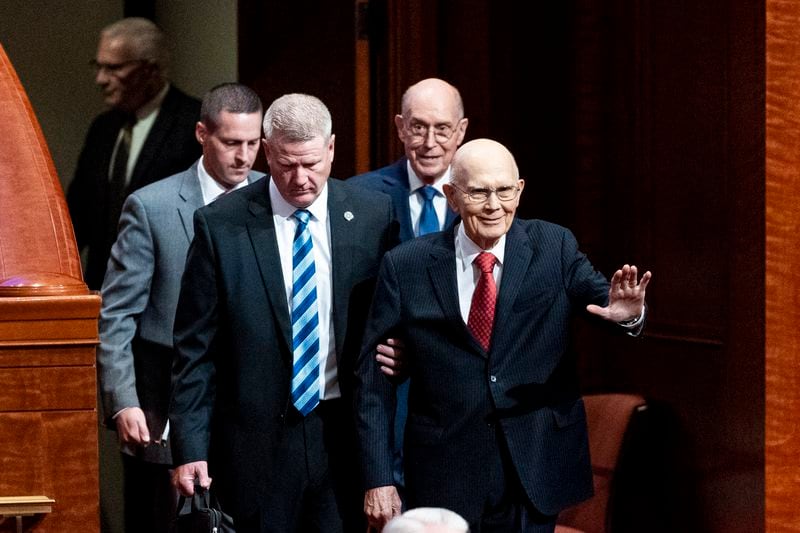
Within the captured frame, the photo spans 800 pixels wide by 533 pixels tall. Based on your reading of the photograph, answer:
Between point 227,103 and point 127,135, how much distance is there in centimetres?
174

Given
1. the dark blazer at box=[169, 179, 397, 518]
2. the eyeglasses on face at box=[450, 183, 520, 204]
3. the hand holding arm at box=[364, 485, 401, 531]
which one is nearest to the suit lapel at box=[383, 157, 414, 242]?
the dark blazer at box=[169, 179, 397, 518]

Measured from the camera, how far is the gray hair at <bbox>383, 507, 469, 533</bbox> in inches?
89.7

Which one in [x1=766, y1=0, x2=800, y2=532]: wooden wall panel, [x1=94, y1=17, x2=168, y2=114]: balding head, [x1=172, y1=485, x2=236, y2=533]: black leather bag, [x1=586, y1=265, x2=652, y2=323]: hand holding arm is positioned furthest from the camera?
[x1=94, y1=17, x2=168, y2=114]: balding head

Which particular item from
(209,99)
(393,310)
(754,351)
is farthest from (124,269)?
(754,351)

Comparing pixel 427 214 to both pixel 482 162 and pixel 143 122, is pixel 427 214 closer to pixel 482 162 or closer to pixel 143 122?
pixel 482 162

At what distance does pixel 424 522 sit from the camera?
230 cm

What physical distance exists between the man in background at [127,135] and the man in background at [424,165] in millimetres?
1529

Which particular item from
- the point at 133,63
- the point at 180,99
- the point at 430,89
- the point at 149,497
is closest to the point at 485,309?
the point at 430,89

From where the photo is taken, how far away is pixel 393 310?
3328mm

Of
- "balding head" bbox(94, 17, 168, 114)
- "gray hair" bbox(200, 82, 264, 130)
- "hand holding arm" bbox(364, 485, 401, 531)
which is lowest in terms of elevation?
"hand holding arm" bbox(364, 485, 401, 531)

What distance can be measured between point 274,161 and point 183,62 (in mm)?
3732

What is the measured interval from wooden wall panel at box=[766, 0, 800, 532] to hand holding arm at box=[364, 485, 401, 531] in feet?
3.79

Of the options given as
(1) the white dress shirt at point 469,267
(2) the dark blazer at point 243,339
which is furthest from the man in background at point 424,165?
(1) the white dress shirt at point 469,267

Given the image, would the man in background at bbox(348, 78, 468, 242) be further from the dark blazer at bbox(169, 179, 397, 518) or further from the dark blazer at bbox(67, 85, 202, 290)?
the dark blazer at bbox(67, 85, 202, 290)
